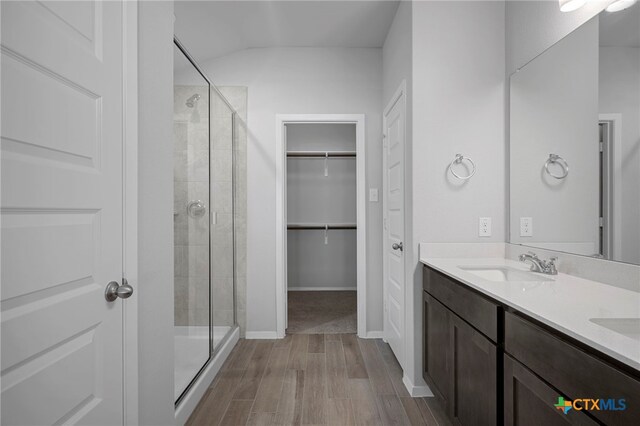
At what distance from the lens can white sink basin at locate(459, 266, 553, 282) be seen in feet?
5.38

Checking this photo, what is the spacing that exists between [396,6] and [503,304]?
2320 mm

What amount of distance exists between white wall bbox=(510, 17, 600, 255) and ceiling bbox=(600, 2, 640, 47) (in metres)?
0.05

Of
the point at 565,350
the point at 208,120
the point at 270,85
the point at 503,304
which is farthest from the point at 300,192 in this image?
the point at 565,350

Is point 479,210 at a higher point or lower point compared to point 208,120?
lower

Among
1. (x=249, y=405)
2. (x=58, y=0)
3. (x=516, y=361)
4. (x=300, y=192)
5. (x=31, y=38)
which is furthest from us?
(x=300, y=192)

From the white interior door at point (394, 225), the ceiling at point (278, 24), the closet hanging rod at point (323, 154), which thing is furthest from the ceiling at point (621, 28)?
the closet hanging rod at point (323, 154)

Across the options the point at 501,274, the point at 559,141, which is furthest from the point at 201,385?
the point at 559,141

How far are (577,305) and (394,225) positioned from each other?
1.61m

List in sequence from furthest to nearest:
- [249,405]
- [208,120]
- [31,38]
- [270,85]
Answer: [270,85] < [208,120] < [249,405] < [31,38]

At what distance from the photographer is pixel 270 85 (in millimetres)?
3258

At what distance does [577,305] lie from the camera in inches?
45.9

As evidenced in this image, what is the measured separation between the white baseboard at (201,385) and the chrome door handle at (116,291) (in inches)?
39.6

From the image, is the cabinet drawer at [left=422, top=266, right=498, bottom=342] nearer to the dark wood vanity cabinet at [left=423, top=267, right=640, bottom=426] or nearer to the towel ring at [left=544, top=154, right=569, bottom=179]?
the dark wood vanity cabinet at [left=423, top=267, right=640, bottom=426]

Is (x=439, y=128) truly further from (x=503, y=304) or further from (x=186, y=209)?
(x=186, y=209)
